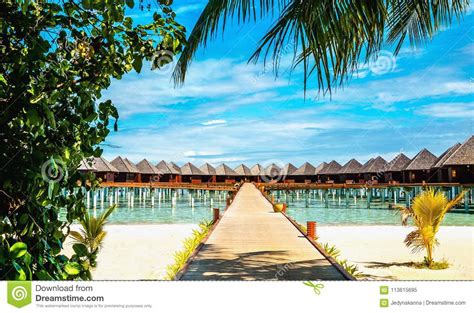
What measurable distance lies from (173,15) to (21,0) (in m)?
0.62

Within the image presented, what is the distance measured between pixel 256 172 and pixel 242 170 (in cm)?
194

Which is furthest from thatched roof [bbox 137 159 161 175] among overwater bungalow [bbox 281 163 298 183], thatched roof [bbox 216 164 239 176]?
overwater bungalow [bbox 281 163 298 183]

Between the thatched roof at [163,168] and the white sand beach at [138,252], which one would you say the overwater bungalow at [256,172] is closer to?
the thatched roof at [163,168]

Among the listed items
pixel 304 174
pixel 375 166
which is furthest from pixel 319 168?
pixel 375 166

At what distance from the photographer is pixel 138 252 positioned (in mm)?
13484

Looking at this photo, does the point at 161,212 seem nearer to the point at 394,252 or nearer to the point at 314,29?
the point at 394,252

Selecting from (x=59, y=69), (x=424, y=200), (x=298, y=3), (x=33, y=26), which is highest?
(x=298, y=3)

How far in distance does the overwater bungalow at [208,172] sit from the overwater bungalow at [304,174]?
9927 millimetres

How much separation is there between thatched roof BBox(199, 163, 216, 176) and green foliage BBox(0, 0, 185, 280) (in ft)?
171

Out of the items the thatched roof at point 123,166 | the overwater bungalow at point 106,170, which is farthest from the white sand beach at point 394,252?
the thatched roof at point 123,166

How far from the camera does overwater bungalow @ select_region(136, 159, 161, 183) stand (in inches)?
1857

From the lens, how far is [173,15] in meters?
1.98
